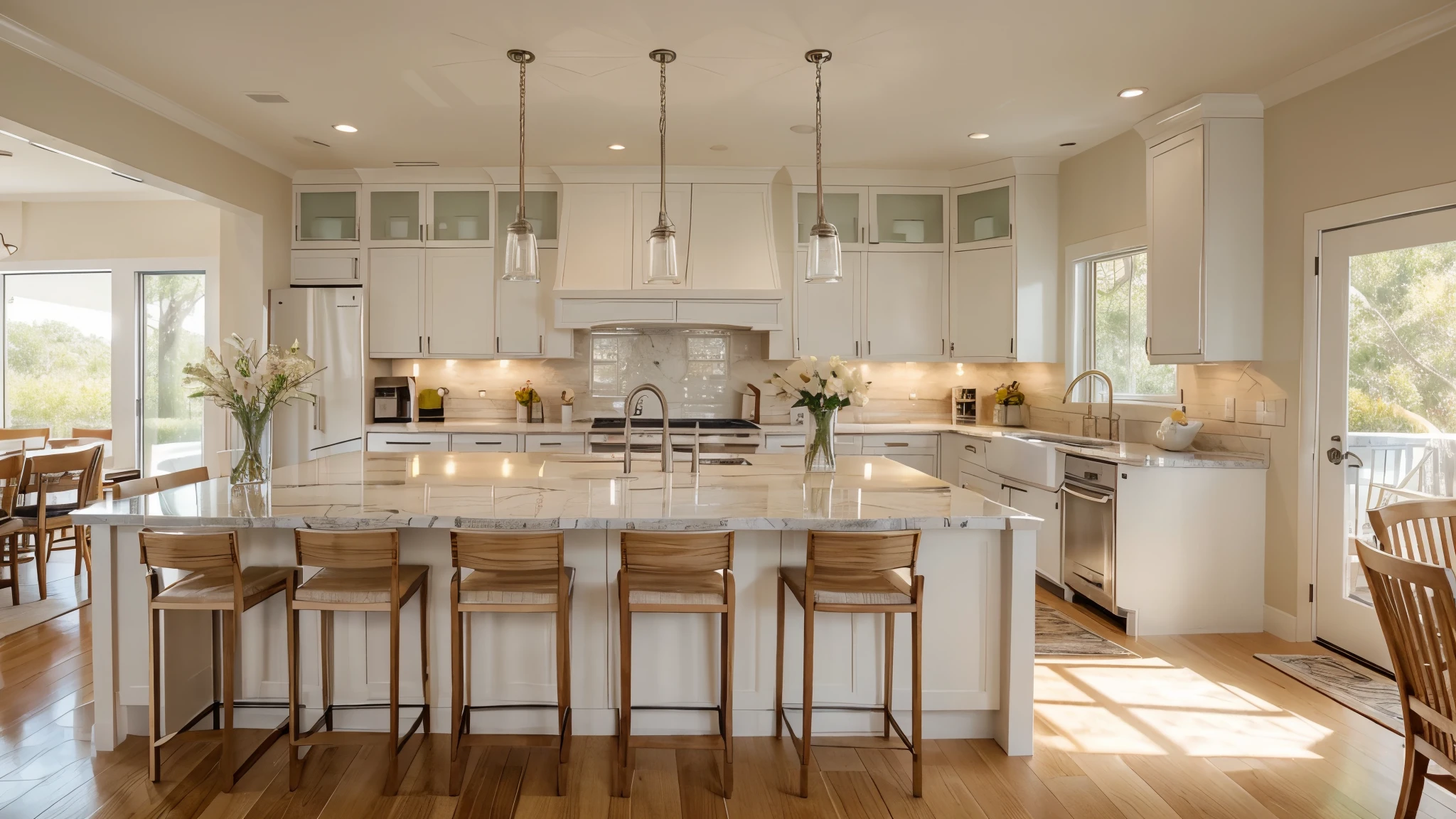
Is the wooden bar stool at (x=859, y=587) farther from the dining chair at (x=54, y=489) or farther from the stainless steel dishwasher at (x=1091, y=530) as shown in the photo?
the dining chair at (x=54, y=489)

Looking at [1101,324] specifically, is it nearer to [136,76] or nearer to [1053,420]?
[1053,420]

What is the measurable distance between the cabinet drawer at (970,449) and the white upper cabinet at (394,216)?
4.08 meters

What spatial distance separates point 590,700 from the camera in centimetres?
265

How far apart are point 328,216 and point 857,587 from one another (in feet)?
16.4

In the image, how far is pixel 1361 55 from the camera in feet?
10.8

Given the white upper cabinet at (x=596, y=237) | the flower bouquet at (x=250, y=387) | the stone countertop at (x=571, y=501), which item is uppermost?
the white upper cabinet at (x=596, y=237)

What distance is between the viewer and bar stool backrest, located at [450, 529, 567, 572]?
7.34 ft

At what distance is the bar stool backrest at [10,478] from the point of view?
4180 millimetres

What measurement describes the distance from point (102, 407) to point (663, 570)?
663 centimetres

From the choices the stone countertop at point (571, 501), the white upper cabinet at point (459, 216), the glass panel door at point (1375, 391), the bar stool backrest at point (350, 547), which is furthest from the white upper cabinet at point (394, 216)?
the glass panel door at point (1375, 391)

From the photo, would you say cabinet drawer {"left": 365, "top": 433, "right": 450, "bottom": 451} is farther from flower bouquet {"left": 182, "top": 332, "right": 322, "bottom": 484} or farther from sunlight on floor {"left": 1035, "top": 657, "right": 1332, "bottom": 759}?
sunlight on floor {"left": 1035, "top": 657, "right": 1332, "bottom": 759}

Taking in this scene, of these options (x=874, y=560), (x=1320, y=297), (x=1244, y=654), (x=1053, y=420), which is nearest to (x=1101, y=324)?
(x=1053, y=420)

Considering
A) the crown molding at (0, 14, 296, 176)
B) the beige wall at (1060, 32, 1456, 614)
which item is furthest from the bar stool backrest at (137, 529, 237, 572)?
the beige wall at (1060, 32, 1456, 614)

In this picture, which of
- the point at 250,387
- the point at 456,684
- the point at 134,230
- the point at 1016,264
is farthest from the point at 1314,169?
the point at 134,230
